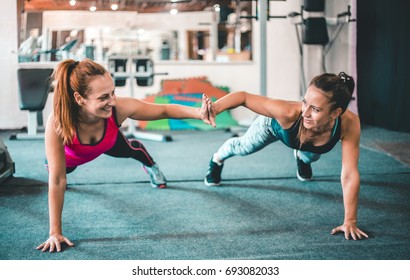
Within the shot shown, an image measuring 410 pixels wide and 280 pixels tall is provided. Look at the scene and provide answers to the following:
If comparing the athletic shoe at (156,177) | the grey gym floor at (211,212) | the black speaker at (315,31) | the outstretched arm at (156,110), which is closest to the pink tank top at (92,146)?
the outstretched arm at (156,110)

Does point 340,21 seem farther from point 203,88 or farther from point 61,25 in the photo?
point 61,25

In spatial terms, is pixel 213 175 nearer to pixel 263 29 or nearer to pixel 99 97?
pixel 99 97

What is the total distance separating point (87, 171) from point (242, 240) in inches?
62.7

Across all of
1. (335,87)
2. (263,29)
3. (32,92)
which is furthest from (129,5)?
(335,87)

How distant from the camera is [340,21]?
194 inches

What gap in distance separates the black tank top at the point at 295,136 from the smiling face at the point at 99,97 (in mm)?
736

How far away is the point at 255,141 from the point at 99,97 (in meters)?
0.87

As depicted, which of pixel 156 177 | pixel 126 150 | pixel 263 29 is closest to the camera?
pixel 126 150

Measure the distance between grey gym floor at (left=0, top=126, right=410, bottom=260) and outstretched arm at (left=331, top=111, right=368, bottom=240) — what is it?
5 cm

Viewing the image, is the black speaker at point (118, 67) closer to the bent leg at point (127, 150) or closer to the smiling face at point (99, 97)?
the bent leg at point (127, 150)

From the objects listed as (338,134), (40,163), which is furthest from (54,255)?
(40,163)

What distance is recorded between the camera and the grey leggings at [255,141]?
7.16 ft

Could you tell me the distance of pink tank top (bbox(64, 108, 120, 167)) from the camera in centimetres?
200

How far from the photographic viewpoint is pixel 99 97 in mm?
1701
